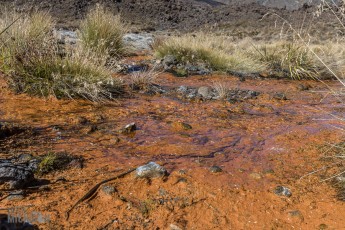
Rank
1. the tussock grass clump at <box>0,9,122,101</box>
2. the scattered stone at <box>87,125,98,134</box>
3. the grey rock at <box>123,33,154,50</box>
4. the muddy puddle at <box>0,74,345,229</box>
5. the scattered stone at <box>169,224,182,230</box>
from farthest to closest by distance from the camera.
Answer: the grey rock at <box>123,33,154,50</box> → the tussock grass clump at <box>0,9,122,101</box> → the scattered stone at <box>87,125,98,134</box> → the muddy puddle at <box>0,74,345,229</box> → the scattered stone at <box>169,224,182,230</box>

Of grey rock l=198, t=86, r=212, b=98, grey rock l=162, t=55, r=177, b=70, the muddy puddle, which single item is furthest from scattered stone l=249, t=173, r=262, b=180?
grey rock l=162, t=55, r=177, b=70

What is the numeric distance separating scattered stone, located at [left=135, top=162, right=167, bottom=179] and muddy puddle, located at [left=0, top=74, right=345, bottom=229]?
5 centimetres

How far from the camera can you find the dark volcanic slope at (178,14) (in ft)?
79.2

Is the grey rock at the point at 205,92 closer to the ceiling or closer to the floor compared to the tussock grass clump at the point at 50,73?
closer to the floor

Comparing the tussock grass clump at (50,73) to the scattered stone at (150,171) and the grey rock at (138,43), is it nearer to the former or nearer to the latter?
the scattered stone at (150,171)

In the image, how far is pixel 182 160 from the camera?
274 centimetres

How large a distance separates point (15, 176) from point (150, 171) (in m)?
0.84

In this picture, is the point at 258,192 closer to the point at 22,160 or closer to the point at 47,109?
the point at 22,160

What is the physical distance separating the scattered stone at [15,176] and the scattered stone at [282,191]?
1588mm

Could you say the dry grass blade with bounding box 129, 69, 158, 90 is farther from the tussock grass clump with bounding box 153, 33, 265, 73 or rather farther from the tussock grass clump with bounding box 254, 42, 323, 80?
the tussock grass clump with bounding box 254, 42, 323, 80

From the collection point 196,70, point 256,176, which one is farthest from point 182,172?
point 196,70

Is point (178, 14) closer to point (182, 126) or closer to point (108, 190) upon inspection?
point (182, 126)

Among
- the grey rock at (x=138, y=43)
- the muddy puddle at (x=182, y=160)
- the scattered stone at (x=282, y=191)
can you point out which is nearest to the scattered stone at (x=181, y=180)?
the muddy puddle at (x=182, y=160)

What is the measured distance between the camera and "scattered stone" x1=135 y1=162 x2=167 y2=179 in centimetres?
237
